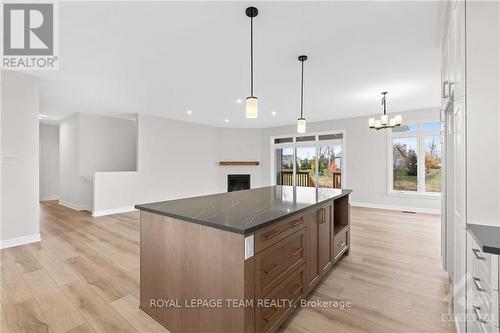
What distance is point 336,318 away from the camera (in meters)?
1.81

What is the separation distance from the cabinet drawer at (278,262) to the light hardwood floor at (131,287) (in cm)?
44

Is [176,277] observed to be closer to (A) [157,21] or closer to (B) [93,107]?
(A) [157,21]

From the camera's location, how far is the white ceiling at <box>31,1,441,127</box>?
2115mm

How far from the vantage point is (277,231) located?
157cm

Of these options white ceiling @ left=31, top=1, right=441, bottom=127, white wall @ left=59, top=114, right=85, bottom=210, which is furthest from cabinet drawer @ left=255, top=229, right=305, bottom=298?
white wall @ left=59, top=114, right=85, bottom=210

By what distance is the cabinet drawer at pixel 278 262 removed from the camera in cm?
141

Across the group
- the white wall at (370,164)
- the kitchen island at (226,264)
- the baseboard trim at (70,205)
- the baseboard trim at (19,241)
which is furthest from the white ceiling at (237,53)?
the baseboard trim at (70,205)

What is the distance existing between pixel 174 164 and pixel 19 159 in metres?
3.75

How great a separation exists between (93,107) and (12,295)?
4.52 m

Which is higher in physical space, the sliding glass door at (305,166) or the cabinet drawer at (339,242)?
the sliding glass door at (305,166)

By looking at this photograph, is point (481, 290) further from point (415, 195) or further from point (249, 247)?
point (415, 195)

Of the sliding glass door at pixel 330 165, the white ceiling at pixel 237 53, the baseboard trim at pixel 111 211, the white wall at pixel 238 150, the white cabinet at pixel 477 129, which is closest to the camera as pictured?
the white cabinet at pixel 477 129

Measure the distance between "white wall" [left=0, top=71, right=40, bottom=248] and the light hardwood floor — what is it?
34 centimetres

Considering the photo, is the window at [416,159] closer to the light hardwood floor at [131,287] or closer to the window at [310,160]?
the window at [310,160]
